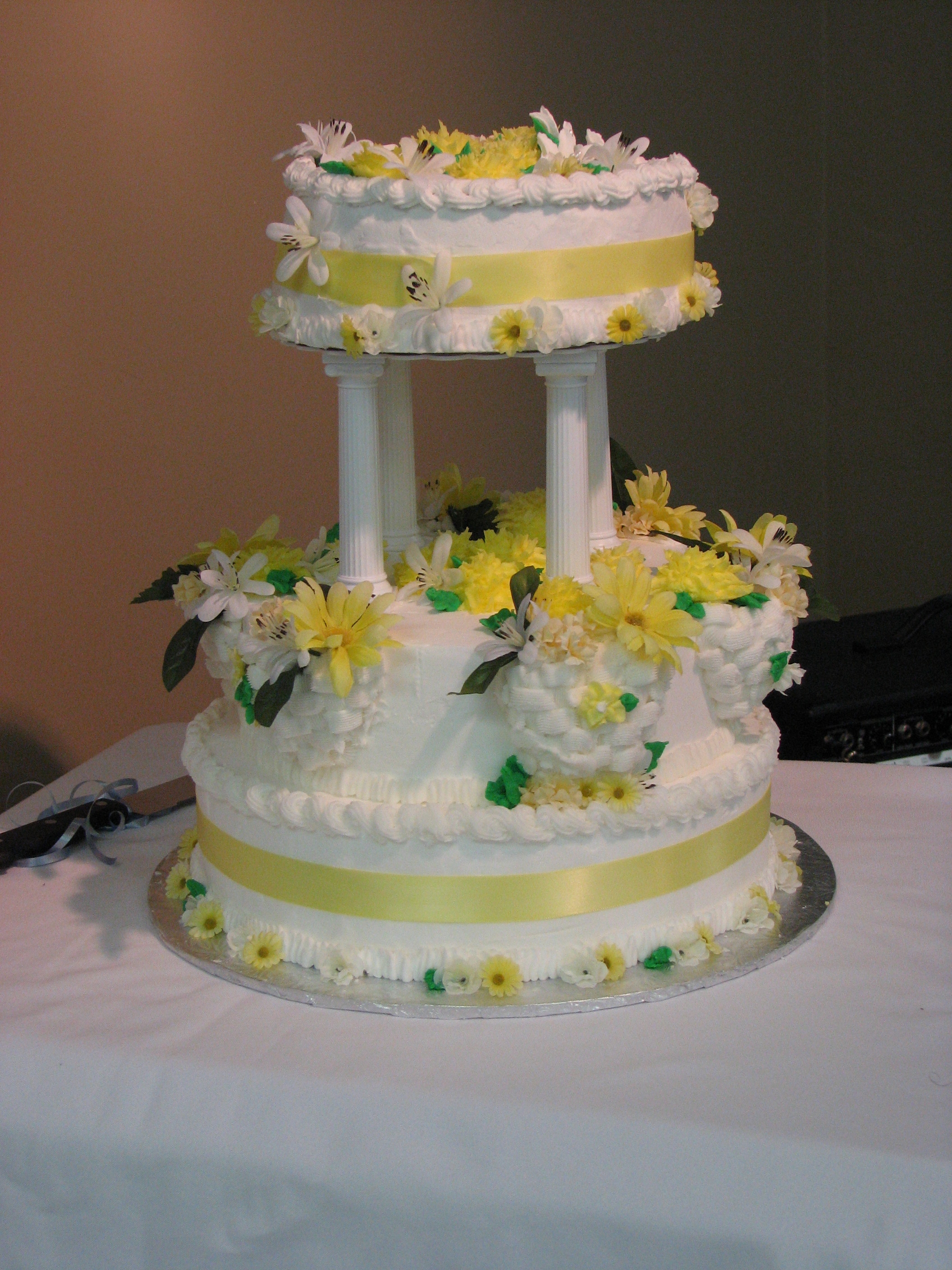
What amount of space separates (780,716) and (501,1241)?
1762 millimetres

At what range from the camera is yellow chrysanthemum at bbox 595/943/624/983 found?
7.75ft

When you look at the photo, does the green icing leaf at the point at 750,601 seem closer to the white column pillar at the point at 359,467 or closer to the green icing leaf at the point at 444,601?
the green icing leaf at the point at 444,601

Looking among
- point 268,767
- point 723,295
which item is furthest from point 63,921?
point 723,295

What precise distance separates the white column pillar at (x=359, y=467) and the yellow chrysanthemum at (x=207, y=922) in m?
0.56

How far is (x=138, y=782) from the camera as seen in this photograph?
332cm

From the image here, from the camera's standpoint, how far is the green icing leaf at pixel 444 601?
2428mm

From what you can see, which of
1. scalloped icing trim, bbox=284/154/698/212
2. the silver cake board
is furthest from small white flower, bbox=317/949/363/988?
scalloped icing trim, bbox=284/154/698/212

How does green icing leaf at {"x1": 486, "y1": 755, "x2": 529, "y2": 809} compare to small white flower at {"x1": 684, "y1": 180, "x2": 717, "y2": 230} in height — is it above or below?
below

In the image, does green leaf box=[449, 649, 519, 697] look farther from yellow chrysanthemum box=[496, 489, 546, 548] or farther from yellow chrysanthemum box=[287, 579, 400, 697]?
yellow chrysanthemum box=[496, 489, 546, 548]

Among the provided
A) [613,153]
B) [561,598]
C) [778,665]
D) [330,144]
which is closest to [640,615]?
[561,598]

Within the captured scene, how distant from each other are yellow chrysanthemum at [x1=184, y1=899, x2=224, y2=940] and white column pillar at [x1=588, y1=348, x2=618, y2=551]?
810 millimetres

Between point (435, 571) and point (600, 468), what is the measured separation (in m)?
0.32

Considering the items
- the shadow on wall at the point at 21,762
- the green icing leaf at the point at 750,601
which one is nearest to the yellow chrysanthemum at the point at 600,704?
the green icing leaf at the point at 750,601

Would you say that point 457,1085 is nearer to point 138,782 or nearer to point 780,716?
point 138,782
